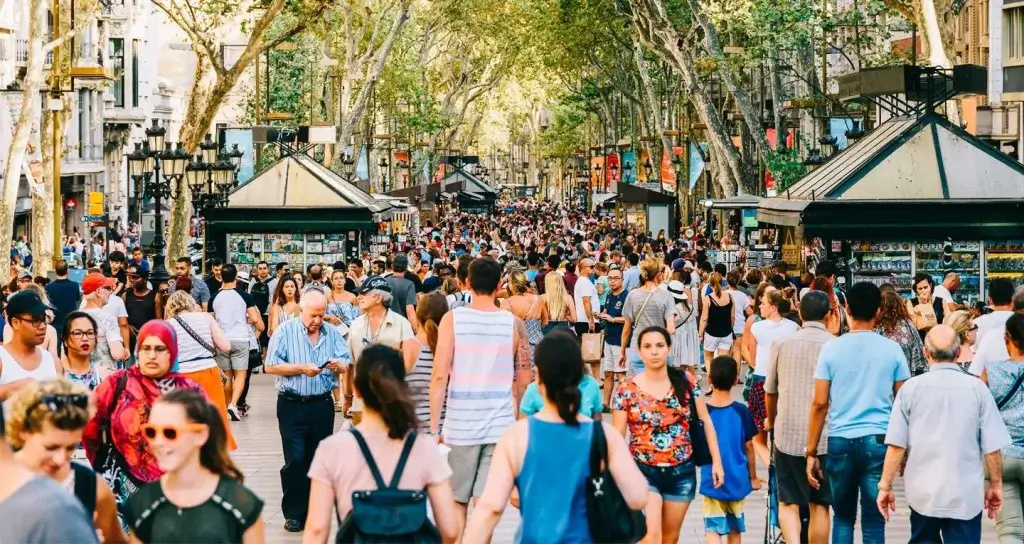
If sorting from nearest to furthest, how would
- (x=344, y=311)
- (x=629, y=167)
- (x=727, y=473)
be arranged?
(x=727, y=473) → (x=344, y=311) → (x=629, y=167)

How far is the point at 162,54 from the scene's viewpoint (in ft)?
259

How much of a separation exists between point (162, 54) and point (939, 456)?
73.8 m

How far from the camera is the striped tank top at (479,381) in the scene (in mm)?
8578

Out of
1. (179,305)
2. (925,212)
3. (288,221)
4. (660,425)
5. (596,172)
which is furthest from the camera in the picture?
(596,172)

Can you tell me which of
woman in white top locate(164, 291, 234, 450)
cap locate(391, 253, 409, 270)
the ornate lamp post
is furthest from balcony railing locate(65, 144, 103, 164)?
woman in white top locate(164, 291, 234, 450)

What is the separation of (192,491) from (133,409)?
2582 millimetres

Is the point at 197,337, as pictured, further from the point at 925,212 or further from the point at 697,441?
the point at 925,212

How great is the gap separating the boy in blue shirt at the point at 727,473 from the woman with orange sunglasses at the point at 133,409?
108 inches

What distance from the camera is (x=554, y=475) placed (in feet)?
19.3

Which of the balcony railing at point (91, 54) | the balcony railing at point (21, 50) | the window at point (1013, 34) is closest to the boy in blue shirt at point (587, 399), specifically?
the window at point (1013, 34)

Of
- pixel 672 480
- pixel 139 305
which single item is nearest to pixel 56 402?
pixel 672 480

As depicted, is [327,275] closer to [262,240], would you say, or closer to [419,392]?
[262,240]

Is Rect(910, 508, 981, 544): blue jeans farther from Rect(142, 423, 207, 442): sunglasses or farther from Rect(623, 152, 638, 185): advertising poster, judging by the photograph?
Rect(623, 152, 638, 185): advertising poster

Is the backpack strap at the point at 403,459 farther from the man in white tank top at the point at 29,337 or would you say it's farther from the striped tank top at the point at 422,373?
the striped tank top at the point at 422,373
